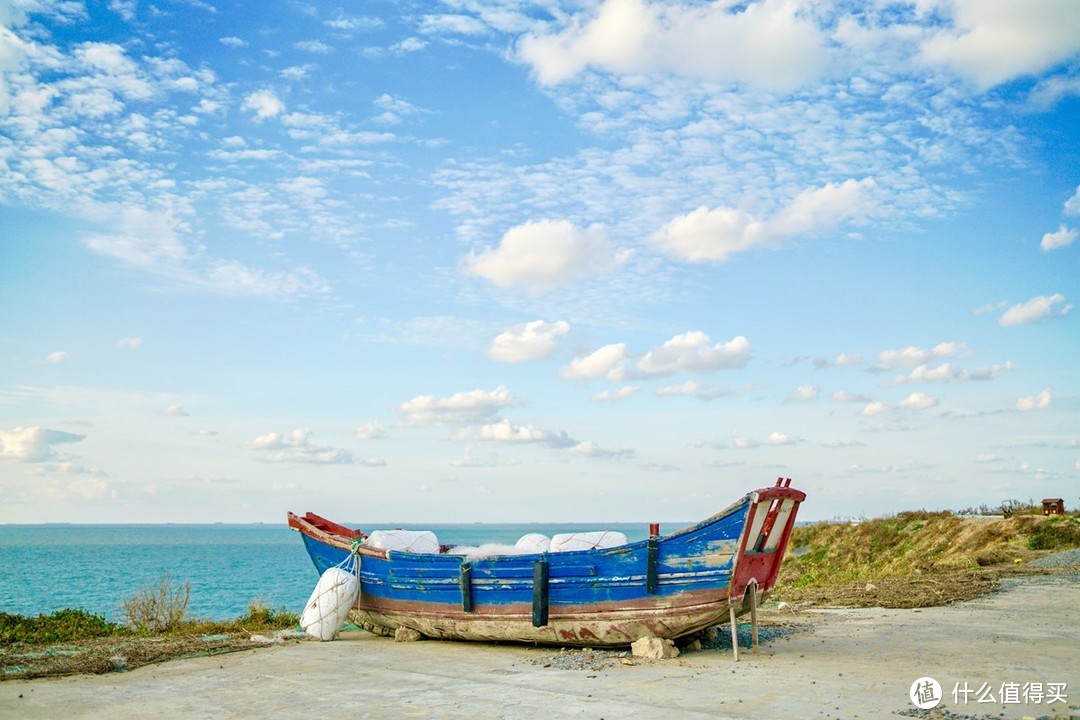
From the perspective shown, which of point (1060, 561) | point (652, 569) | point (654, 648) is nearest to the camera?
point (654, 648)

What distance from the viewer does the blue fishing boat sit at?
10.7m

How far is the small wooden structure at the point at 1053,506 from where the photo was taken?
32.1m

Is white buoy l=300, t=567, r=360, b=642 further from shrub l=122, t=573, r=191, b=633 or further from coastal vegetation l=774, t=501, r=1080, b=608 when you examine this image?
coastal vegetation l=774, t=501, r=1080, b=608

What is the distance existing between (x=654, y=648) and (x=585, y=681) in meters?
1.74

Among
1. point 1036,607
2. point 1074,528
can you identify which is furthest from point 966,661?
point 1074,528

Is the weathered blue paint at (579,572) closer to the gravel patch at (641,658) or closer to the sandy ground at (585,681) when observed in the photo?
the gravel patch at (641,658)

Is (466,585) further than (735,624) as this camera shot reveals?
Yes

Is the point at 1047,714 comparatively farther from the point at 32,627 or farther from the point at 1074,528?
the point at 1074,528

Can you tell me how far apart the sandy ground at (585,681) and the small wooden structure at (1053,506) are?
22620mm

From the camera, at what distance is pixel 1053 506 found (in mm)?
32375

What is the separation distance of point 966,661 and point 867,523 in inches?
1147

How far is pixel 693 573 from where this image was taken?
35.5 ft

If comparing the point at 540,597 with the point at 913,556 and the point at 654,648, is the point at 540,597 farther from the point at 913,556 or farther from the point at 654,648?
the point at 913,556

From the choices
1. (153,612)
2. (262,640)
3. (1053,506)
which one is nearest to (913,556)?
(1053,506)
